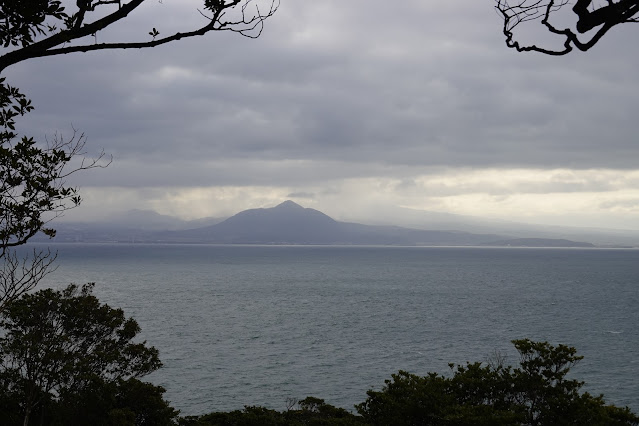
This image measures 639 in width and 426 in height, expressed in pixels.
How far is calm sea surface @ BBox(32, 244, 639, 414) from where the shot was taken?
158 ft

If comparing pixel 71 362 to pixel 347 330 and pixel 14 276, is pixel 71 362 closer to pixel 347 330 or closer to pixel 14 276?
pixel 14 276

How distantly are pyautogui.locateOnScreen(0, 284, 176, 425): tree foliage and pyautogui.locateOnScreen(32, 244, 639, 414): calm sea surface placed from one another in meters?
14.2

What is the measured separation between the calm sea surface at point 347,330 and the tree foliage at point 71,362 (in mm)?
14162

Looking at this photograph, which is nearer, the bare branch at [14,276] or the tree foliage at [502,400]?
the bare branch at [14,276]

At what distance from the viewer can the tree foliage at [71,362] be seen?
25562 mm

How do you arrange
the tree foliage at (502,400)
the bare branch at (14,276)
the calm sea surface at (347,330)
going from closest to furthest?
1. the bare branch at (14,276)
2. the tree foliage at (502,400)
3. the calm sea surface at (347,330)

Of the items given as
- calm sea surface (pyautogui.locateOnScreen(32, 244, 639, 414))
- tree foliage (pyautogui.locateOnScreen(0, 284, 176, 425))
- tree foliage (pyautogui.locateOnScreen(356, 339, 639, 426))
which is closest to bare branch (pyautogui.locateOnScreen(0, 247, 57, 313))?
tree foliage (pyautogui.locateOnScreen(356, 339, 639, 426))

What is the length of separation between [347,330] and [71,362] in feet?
169

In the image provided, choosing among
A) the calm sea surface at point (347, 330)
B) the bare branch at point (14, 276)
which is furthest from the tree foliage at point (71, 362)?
the bare branch at point (14, 276)

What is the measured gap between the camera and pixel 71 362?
2664 centimetres

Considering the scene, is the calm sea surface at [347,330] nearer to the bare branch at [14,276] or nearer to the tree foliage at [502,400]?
the tree foliage at [502,400]

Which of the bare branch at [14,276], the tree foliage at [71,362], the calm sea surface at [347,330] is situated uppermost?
the bare branch at [14,276]

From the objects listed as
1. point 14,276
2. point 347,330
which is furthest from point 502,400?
point 347,330

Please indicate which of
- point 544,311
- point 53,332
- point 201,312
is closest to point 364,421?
point 53,332
